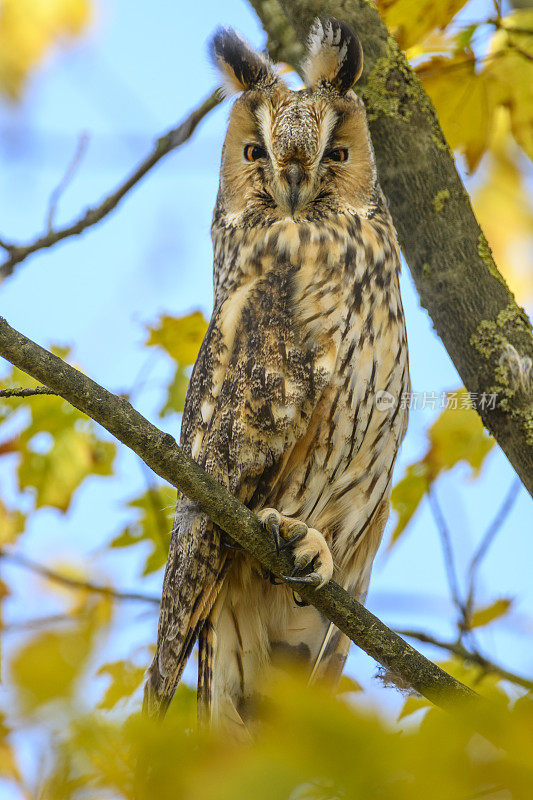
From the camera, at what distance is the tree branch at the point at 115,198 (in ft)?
7.29

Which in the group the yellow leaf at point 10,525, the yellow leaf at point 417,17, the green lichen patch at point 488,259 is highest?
the yellow leaf at point 417,17

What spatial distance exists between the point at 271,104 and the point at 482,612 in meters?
1.52

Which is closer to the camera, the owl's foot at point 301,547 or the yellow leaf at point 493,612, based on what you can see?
the owl's foot at point 301,547

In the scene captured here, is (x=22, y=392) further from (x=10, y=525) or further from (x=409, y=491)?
(x=409, y=491)

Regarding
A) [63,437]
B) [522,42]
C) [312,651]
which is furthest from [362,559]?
[522,42]

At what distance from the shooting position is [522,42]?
2.21m

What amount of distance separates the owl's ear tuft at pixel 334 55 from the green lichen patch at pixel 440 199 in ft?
1.46

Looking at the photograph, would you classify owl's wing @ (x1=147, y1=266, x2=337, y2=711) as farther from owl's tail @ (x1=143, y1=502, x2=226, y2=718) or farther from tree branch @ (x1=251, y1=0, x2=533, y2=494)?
tree branch @ (x1=251, y1=0, x2=533, y2=494)

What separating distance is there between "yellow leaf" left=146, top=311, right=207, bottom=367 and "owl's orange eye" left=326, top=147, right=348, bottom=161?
58 cm

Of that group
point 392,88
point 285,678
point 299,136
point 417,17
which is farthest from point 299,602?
point 417,17

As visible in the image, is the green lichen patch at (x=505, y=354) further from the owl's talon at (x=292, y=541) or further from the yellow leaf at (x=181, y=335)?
the yellow leaf at (x=181, y=335)


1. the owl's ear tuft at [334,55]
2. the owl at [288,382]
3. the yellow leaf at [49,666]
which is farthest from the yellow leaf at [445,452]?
the yellow leaf at [49,666]

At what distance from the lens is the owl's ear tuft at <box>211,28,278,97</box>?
7.72 ft

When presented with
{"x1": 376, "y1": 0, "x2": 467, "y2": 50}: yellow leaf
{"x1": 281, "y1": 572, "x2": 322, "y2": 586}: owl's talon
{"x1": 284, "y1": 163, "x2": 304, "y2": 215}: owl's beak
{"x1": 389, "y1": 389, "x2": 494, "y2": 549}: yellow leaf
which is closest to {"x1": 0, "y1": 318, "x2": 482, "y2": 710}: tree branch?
{"x1": 281, "y1": 572, "x2": 322, "y2": 586}: owl's talon
